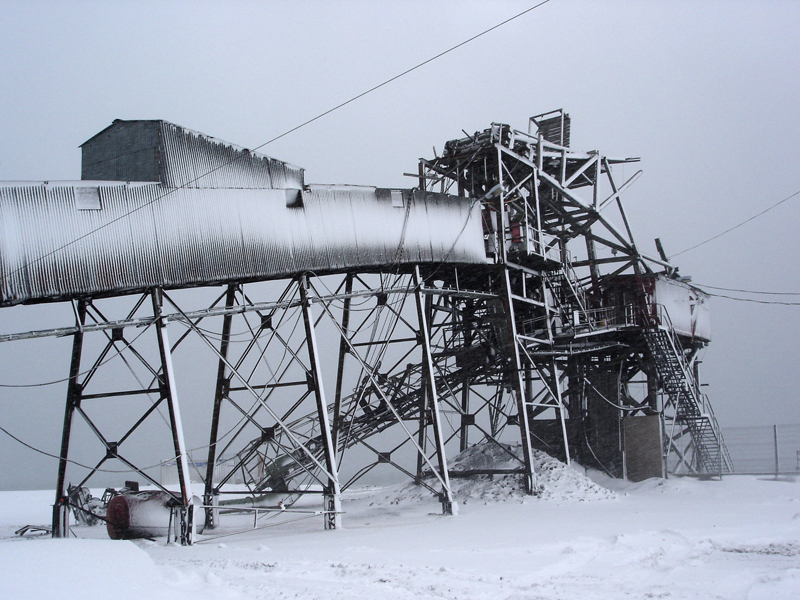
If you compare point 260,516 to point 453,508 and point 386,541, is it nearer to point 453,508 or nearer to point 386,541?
point 453,508

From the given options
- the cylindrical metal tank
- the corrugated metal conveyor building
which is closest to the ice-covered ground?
the cylindrical metal tank

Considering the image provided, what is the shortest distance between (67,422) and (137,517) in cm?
317

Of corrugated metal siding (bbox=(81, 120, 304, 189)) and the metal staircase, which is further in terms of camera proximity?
the metal staircase

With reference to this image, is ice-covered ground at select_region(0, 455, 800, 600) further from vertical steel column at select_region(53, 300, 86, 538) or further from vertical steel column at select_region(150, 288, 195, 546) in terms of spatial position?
vertical steel column at select_region(53, 300, 86, 538)

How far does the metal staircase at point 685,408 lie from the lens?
2988 centimetres

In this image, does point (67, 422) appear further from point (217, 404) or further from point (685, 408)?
point (685, 408)

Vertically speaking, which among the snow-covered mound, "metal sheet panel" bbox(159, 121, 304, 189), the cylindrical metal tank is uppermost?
"metal sheet panel" bbox(159, 121, 304, 189)

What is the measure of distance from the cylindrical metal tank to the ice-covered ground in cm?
216

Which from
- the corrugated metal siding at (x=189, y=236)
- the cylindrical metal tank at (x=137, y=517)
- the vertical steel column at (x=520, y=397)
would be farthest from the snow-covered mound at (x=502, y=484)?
the cylindrical metal tank at (x=137, y=517)

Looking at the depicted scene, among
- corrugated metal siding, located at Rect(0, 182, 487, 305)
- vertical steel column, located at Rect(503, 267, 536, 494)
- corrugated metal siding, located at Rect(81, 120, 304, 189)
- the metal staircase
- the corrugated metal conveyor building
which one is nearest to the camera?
corrugated metal siding, located at Rect(0, 182, 487, 305)

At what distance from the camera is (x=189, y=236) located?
17250 millimetres

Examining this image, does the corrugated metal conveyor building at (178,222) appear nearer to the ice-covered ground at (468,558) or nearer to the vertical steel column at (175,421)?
the vertical steel column at (175,421)

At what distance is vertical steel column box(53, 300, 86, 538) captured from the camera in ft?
51.2

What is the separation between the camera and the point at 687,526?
16.3 metres
